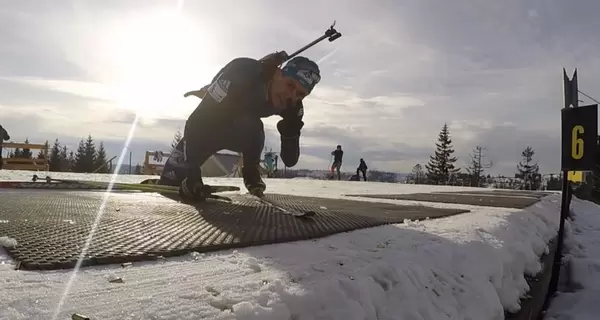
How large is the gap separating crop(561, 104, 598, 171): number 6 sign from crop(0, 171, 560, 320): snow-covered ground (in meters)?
1.66

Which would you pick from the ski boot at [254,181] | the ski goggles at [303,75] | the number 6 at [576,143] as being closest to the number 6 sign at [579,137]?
the number 6 at [576,143]

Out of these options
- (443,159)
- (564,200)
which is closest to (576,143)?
(564,200)

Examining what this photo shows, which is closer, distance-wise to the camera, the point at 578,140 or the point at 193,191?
the point at 193,191

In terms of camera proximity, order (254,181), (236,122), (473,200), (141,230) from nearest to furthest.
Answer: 1. (141,230)
2. (236,122)
3. (254,181)
4. (473,200)

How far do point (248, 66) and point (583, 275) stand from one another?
2948mm

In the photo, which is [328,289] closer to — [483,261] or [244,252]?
[244,252]

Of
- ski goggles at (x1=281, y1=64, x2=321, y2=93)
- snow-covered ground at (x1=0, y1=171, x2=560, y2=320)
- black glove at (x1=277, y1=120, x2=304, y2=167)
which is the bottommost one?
snow-covered ground at (x1=0, y1=171, x2=560, y2=320)

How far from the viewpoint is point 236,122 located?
12.5 ft

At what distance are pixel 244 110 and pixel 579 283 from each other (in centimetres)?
282

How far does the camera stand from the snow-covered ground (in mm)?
946

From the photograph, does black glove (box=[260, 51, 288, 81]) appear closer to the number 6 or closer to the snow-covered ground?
A: the snow-covered ground

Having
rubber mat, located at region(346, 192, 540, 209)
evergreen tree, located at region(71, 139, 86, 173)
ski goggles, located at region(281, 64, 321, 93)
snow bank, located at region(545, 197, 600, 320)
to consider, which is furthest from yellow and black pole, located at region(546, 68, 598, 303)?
evergreen tree, located at region(71, 139, 86, 173)

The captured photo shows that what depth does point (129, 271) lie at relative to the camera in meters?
1.19

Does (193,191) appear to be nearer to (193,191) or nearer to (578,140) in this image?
(193,191)
